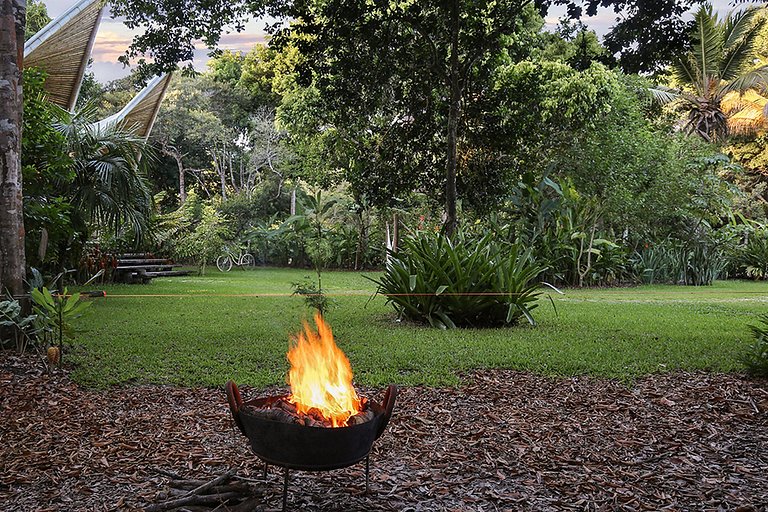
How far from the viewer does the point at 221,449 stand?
131 inches

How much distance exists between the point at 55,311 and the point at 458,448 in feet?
11.3

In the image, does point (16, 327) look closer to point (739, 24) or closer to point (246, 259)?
point (246, 259)

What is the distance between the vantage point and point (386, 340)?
636cm

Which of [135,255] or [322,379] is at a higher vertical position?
[135,255]

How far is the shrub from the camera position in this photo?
7.15 metres

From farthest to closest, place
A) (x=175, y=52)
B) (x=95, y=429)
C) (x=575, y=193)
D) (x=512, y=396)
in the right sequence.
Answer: (x=575, y=193)
(x=175, y=52)
(x=512, y=396)
(x=95, y=429)

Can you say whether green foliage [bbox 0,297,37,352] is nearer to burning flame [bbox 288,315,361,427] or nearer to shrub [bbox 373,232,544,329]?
burning flame [bbox 288,315,361,427]

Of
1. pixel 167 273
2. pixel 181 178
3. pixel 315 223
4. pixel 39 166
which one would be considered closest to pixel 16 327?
pixel 39 166

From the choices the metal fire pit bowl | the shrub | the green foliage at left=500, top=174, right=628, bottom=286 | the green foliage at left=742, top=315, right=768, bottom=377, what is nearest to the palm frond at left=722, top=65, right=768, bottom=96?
the green foliage at left=500, top=174, right=628, bottom=286

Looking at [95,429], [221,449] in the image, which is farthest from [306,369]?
[95,429]

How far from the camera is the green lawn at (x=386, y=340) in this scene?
509 centimetres

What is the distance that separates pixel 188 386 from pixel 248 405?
204 centimetres

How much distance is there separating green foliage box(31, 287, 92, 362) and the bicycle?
12.0m

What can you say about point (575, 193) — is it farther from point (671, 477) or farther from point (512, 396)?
point (671, 477)
